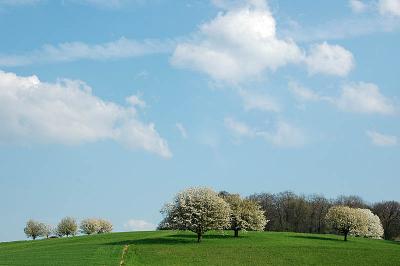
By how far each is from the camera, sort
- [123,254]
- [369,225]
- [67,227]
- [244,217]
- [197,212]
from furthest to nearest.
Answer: [67,227], [369,225], [244,217], [197,212], [123,254]

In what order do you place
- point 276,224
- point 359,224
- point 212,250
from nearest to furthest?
point 212,250 < point 359,224 < point 276,224

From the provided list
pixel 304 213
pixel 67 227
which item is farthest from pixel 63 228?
pixel 304 213

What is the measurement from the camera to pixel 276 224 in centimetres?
15512

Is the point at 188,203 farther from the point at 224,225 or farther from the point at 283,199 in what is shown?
the point at 283,199

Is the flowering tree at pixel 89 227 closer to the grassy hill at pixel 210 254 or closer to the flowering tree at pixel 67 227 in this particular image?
the flowering tree at pixel 67 227

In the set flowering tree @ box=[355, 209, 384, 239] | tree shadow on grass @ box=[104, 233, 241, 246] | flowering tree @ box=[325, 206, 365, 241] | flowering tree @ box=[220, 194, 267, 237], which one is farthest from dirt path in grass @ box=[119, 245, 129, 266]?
flowering tree @ box=[355, 209, 384, 239]

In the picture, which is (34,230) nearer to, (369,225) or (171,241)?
(171,241)

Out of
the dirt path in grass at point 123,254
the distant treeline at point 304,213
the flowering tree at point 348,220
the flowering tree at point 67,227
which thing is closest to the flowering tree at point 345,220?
the flowering tree at point 348,220

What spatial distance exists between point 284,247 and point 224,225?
9837mm

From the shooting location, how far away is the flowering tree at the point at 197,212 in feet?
250

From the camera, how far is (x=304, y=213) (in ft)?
511

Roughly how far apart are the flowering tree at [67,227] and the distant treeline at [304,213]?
166 ft

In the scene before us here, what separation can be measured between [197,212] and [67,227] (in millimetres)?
76918

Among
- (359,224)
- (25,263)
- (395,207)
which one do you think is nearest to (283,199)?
(395,207)
